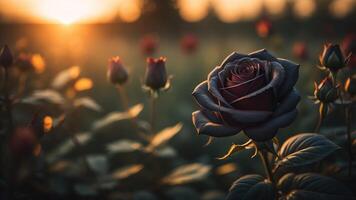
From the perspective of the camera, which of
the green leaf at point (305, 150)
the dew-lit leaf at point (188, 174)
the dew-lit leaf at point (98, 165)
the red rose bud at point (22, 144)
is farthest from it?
the dew-lit leaf at point (98, 165)

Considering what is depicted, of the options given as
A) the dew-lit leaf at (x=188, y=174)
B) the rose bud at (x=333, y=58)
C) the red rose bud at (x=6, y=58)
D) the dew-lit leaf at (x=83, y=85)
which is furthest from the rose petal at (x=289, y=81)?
the dew-lit leaf at (x=83, y=85)

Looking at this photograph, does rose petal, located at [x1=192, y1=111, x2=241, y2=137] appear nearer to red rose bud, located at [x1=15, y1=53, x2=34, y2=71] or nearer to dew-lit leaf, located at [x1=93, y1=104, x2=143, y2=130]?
dew-lit leaf, located at [x1=93, y1=104, x2=143, y2=130]

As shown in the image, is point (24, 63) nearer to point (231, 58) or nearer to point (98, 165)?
point (98, 165)

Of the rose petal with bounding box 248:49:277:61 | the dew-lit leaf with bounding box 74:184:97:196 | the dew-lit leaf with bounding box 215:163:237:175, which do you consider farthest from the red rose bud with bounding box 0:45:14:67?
the dew-lit leaf with bounding box 215:163:237:175

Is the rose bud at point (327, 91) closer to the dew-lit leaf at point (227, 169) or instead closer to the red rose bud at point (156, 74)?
the red rose bud at point (156, 74)

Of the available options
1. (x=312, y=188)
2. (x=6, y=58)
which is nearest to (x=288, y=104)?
(x=312, y=188)

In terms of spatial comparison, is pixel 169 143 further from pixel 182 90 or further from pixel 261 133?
pixel 261 133

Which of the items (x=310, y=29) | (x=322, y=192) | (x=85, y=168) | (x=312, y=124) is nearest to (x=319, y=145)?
(x=322, y=192)
